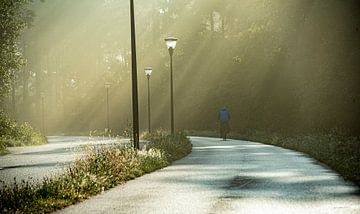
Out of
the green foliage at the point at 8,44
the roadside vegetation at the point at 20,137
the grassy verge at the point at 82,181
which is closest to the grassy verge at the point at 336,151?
the grassy verge at the point at 82,181

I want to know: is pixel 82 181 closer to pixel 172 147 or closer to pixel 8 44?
pixel 172 147

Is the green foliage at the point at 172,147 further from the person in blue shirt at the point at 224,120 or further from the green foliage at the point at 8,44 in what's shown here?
the green foliage at the point at 8,44

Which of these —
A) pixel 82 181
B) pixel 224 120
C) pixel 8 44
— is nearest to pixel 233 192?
pixel 82 181

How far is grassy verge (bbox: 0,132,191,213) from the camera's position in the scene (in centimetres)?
877

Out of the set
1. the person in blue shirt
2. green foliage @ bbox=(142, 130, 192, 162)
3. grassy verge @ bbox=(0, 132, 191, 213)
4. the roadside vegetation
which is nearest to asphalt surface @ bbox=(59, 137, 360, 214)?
grassy verge @ bbox=(0, 132, 191, 213)

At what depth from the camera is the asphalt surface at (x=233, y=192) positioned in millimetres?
8688

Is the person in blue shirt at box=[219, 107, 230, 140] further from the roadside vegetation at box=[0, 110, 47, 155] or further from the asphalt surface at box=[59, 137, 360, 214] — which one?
the asphalt surface at box=[59, 137, 360, 214]

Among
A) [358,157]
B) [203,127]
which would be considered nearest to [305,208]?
[358,157]

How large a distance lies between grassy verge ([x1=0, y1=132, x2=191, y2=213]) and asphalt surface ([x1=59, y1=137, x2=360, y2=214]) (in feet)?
1.01

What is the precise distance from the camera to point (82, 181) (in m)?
10.7

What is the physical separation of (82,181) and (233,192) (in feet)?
9.50

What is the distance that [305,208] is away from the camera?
27.9ft

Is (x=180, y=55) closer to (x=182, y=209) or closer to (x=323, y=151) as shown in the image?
(x=323, y=151)

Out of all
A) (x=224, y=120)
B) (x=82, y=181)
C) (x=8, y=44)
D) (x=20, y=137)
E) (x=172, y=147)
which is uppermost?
(x=8, y=44)
